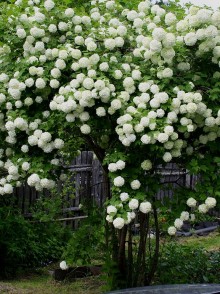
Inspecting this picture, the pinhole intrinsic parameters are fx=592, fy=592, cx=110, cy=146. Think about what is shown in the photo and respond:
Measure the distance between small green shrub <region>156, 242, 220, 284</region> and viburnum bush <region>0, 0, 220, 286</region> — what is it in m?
1.62

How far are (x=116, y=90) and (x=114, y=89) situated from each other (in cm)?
13

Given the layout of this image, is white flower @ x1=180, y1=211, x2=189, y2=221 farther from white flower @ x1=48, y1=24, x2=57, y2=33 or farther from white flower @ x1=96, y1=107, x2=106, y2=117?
white flower @ x1=48, y1=24, x2=57, y2=33

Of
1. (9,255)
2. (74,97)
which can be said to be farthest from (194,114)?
(9,255)

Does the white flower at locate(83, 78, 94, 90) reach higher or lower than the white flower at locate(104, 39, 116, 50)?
lower

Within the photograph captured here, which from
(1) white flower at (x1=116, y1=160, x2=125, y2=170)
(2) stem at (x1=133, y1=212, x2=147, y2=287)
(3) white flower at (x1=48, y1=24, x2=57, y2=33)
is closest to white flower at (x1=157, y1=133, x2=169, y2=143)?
(1) white flower at (x1=116, y1=160, x2=125, y2=170)

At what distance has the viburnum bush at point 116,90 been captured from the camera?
459cm

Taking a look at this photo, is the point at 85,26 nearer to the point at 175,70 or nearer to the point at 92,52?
the point at 92,52

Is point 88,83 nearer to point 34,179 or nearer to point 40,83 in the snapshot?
point 40,83

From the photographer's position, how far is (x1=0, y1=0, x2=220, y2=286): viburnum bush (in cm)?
459

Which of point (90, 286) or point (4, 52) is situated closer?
point (4, 52)

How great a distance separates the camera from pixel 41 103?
517cm

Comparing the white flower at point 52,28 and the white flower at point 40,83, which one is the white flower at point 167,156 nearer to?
the white flower at point 40,83

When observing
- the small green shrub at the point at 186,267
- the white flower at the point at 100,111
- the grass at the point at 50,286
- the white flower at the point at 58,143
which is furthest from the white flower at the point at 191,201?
the grass at the point at 50,286

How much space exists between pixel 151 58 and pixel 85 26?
29.3 inches
